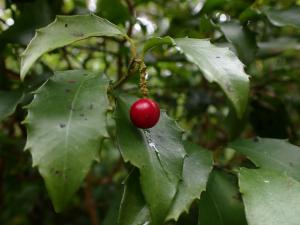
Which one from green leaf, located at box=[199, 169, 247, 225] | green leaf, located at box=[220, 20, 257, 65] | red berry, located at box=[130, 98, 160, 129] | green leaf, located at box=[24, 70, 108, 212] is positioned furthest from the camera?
green leaf, located at box=[220, 20, 257, 65]

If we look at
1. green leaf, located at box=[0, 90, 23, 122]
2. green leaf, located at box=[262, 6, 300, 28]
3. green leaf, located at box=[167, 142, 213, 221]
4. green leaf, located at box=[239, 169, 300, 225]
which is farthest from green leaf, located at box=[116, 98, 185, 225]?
green leaf, located at box=[262, 6, 300, 28]

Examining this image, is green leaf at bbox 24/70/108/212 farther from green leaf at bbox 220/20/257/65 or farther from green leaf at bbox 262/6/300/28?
green leaf at bbox 262/6/300/28

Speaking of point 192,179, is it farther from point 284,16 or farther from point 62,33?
point 284,16

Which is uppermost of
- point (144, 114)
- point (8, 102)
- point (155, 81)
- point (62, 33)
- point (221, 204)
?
point (62, 33)

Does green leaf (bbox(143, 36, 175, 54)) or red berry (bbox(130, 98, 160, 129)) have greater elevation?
green leaf (bbox(143, 36, 175, 54))

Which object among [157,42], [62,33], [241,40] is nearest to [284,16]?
[241,40]

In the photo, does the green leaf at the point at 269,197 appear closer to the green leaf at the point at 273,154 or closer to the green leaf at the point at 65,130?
the green leaf at the point at 273,154
